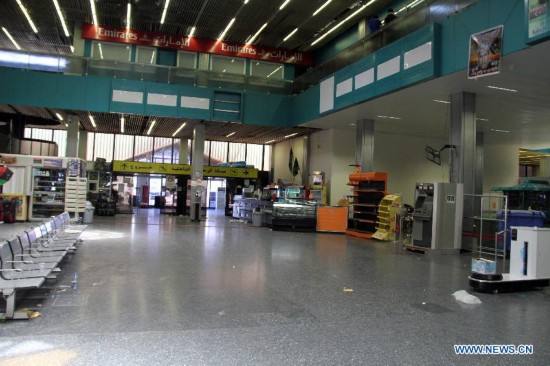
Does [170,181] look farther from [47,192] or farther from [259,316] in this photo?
[259,316]

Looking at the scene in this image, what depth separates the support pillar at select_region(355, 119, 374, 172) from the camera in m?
15.9

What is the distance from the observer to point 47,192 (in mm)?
15508

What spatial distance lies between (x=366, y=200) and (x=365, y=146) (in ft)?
7.52

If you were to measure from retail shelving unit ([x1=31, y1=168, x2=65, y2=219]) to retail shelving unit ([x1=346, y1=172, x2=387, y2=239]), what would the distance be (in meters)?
10.8

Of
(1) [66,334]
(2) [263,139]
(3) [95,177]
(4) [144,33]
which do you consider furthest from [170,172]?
(1) [66,334]

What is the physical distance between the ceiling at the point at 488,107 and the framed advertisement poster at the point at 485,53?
1.09 ft

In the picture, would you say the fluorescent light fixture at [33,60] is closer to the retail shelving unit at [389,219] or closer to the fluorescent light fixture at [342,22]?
the fluorescent light fixture at [342,22]

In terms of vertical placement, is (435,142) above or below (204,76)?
below

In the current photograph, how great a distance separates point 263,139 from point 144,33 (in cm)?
807

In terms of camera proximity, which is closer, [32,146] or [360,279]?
[360,279]

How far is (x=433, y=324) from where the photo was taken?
177 inches

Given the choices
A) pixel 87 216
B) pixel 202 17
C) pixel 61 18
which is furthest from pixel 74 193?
pixel 202 17

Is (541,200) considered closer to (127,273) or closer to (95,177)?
(127,273)

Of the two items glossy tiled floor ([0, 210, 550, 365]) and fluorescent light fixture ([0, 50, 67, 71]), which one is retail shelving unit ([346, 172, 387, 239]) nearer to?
glossy tiled floor ([0, 210, 550, 365])
